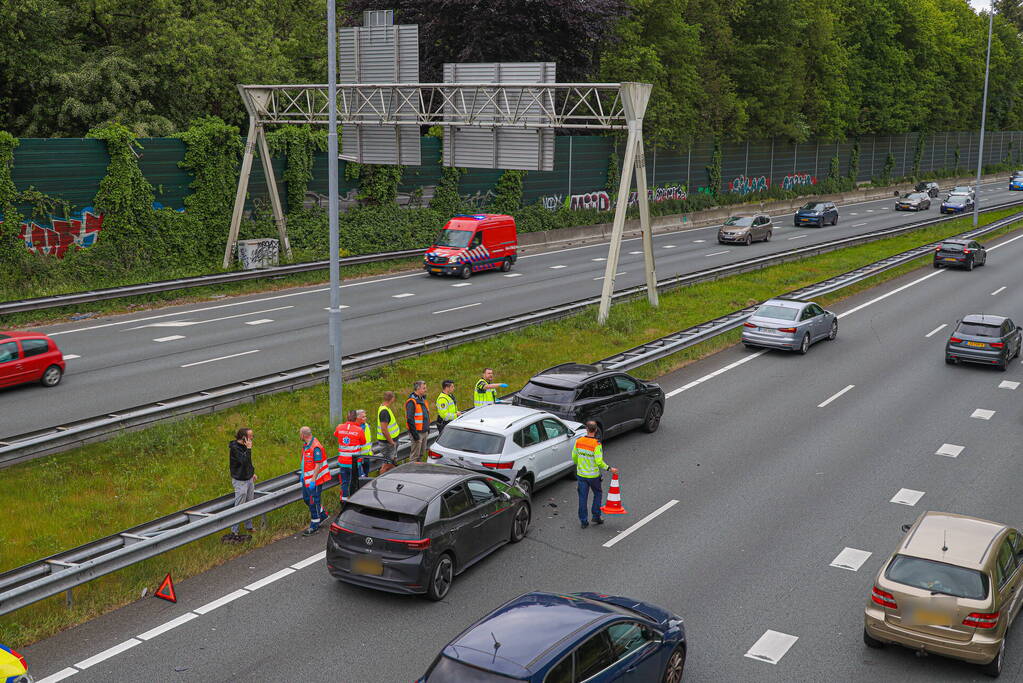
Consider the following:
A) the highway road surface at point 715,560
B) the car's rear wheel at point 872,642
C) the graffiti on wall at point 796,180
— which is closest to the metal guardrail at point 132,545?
the highway road surface at point 715,560

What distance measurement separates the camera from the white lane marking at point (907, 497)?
16.3 m

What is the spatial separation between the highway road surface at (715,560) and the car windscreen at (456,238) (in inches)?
725

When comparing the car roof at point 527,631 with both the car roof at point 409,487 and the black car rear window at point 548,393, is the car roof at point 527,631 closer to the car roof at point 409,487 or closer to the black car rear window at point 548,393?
the car roof at point 409,487

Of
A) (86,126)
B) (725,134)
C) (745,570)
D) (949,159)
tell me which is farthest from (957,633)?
(949,159)

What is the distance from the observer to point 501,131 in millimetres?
32656

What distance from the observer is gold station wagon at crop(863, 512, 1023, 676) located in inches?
415

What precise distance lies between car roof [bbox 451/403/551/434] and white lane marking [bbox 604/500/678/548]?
97.8 inches

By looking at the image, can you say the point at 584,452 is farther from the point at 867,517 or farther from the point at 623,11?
the point at 623,11

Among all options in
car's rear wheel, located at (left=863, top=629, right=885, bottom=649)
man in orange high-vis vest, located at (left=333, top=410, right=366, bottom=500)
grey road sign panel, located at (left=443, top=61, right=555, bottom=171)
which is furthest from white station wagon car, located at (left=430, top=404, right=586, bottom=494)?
grey road sign panel, located at (left=443, top=61, right=555, bottom=171)

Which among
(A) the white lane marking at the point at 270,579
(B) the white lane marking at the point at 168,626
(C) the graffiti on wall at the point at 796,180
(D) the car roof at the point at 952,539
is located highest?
(C) the graffiti on wall at the point at 796,180

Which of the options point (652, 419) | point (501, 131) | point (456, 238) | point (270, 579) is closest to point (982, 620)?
point (270, 579)

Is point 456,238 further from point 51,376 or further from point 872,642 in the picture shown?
point 872,642

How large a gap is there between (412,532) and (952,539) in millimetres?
6422

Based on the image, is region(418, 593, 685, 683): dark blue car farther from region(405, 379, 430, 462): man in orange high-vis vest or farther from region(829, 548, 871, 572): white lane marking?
region(405, 379, 430, 462): man in orange high-vis vest
